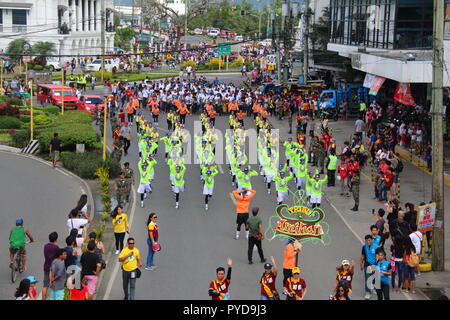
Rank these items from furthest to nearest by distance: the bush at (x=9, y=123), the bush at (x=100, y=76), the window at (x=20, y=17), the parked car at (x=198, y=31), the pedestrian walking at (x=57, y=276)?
the parked car at (x=198, y=31)
the window at (x=20, y=17)
the bush at (x=100, y=76)
the bush at (x=9, y=123)
the pedestrian walking at (x=57, y=276)

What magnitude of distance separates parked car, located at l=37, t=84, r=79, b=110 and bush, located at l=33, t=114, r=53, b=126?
18.3 feet

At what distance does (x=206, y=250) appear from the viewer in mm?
19016

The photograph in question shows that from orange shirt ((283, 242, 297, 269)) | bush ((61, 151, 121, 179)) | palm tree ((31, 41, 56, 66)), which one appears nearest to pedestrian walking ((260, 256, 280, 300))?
orange shirt ((283, 242, 297, 269))

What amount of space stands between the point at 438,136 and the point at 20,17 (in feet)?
217

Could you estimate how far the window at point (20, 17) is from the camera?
7788 centimetres

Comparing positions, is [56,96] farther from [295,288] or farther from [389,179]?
[295,288]

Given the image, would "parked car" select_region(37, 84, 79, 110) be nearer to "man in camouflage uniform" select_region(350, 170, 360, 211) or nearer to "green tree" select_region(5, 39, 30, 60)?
"green tree" select_region(5, 39, 30, 60)

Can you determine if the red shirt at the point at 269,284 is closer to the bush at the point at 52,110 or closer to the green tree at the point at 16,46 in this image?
the bush at the point at 52,110

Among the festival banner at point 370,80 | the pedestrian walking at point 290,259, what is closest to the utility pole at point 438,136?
the pedestrian walking at point 290,259

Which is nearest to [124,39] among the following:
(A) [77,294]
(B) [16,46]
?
(B) [16,46]

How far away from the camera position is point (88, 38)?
292 feet

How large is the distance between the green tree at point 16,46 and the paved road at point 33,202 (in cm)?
4036

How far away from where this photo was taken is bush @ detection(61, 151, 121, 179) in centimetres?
2778
